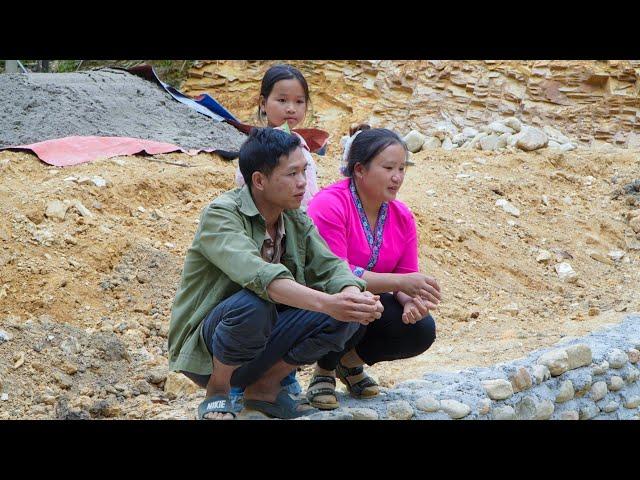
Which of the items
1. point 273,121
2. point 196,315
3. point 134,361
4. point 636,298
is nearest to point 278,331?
point 196,315

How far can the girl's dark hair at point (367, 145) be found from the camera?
11.7ft

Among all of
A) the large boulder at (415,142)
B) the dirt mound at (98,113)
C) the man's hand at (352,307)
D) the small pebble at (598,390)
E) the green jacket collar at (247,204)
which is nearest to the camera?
the man's hand at (352,307)

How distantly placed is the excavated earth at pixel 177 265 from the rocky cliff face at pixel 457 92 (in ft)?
8.22

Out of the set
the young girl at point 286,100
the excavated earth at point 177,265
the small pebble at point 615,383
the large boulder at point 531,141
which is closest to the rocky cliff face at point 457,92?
the large boulder at point 531,141

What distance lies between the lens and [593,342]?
4.75 metres

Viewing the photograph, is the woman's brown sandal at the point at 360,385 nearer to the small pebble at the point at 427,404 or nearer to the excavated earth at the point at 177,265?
the small pebble at the point at 427,404

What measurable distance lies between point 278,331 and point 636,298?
4.38 meters

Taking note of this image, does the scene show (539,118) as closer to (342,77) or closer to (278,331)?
(342,77)

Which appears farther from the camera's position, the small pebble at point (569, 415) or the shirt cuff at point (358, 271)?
the small pebble at point (569, 415)

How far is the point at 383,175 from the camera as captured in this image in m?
3.53

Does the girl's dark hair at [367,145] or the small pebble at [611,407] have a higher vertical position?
the girl's dark hair at [367,145]

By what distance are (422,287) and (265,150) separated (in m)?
0.78

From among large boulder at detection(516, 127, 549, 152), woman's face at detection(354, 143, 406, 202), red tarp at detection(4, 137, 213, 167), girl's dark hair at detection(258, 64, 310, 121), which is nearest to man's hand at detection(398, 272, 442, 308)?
woman's face at detection(354, 143, 406, 202)

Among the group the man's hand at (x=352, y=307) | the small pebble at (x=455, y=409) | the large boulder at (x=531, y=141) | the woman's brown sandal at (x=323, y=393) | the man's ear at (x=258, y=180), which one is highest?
the man's ear at (x=258, y=180)
